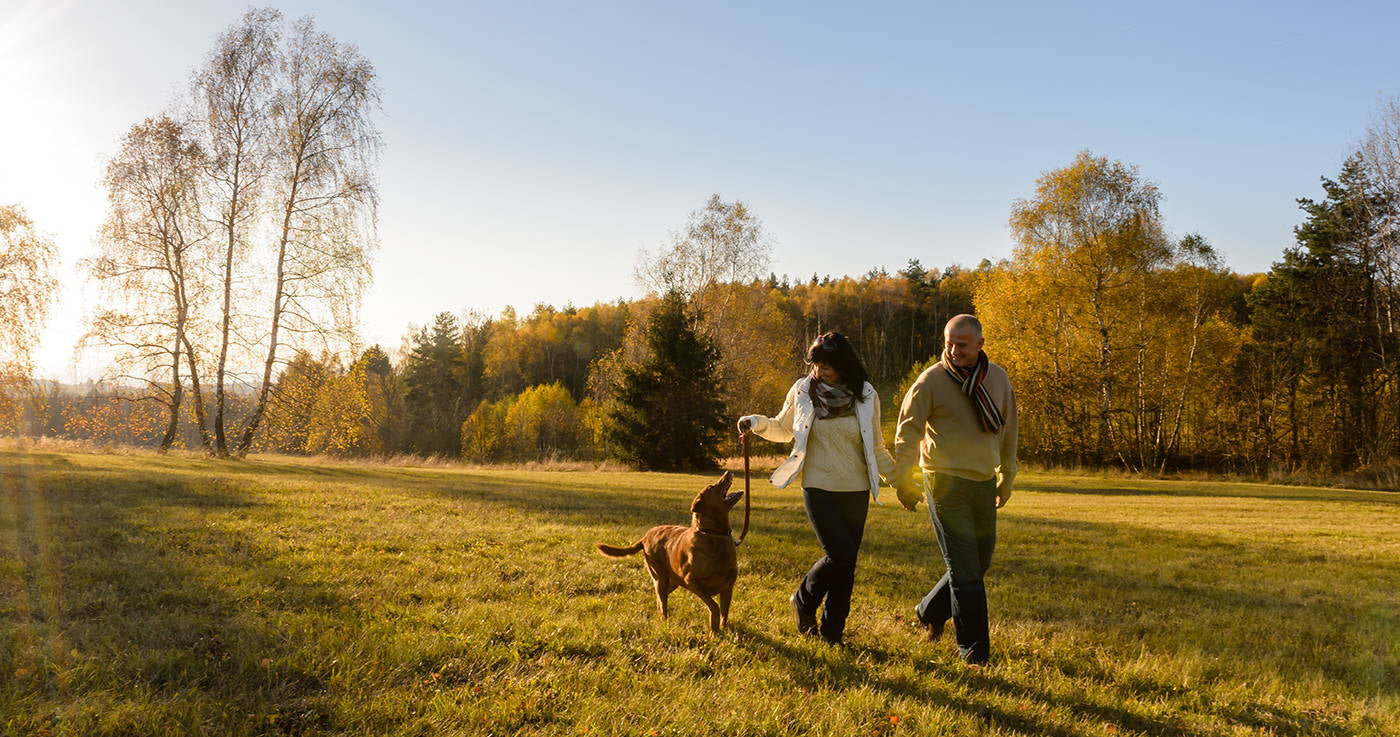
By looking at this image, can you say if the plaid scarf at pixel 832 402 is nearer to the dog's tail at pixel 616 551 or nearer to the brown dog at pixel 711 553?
the brown dog at pixel 711 553

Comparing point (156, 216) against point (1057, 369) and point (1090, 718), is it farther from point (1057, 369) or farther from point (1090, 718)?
point (1057, 369)

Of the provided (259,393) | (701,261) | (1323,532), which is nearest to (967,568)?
(1323,532)

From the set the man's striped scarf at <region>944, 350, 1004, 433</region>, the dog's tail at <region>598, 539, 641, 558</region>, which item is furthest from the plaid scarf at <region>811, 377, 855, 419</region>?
the dog's tail at <region>598, 539, 641, 558</region>

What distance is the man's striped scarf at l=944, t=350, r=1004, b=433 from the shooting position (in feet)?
14.2

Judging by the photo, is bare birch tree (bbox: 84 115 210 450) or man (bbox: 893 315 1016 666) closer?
man (bbox: 893 315 1016 666)

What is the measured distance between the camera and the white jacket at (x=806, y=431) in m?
4.51

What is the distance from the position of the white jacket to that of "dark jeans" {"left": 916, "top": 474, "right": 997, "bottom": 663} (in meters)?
0.39

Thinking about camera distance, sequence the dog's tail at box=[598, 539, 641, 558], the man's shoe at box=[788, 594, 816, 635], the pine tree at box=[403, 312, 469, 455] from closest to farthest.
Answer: the man's shoe at box=[788, 594, 816, 635] → the dog's tail at box=[598, 539, 641, 558] → the pine tree at box=[403, 312, 469, 455]

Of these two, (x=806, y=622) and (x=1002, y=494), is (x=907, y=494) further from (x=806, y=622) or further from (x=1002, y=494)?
(x=806, y=622)

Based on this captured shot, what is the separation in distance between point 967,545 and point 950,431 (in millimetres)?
759

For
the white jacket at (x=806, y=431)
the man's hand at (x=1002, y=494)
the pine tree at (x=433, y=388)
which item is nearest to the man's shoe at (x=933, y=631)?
the man's hand at (x=1002, y=494)

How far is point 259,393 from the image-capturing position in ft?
67.4

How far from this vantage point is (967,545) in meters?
4.33

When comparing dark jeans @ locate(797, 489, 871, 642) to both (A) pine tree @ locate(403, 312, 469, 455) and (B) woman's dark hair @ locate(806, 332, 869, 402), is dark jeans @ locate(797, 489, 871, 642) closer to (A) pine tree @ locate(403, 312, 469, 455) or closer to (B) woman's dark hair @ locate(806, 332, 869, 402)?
(B) woman's dark hair @ locate(806, 332, 869, 402)
